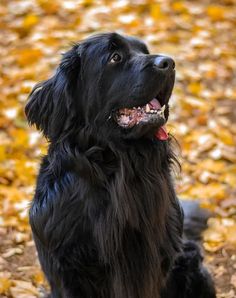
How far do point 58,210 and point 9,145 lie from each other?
87.1 inches

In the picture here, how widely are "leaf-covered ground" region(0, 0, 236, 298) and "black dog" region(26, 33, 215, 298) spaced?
590mm

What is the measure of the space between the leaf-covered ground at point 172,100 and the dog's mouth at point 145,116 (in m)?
0.54

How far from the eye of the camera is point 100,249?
304 centimetres

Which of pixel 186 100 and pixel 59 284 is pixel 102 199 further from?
pixel 186 100

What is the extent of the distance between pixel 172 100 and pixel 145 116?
2.67 m

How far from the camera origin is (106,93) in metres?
3.02

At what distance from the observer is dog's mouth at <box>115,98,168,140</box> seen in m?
2.90

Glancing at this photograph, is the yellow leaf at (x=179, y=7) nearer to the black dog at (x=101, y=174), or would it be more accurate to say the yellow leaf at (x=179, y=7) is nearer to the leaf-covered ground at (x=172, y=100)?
the leaf-covered ground at (x=172, y=100)

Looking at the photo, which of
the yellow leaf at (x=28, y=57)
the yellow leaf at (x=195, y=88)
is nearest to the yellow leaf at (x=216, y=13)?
the yellow leaf at (x=195, y=88)

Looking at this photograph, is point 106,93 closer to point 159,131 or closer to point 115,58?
point 115,58

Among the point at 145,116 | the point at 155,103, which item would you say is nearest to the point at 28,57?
the point at 155,103

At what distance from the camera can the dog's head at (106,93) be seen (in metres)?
2.91

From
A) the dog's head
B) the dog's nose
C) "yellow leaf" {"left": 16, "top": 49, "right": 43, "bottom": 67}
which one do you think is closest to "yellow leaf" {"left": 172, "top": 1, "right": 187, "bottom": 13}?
"yellow leaf" {"left": 16, "top": 49, "right": 43, "bottom": 67}

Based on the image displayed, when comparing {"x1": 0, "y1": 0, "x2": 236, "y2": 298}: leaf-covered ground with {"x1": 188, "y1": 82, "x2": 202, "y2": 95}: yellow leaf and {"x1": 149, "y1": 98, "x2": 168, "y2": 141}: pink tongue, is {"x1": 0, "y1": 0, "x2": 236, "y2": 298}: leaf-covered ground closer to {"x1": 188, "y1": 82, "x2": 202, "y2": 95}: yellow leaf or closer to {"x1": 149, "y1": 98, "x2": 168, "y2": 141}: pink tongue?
{"x1": 188, "y1": 82, "x2": 202, "y2": 95}: yellow leaf
